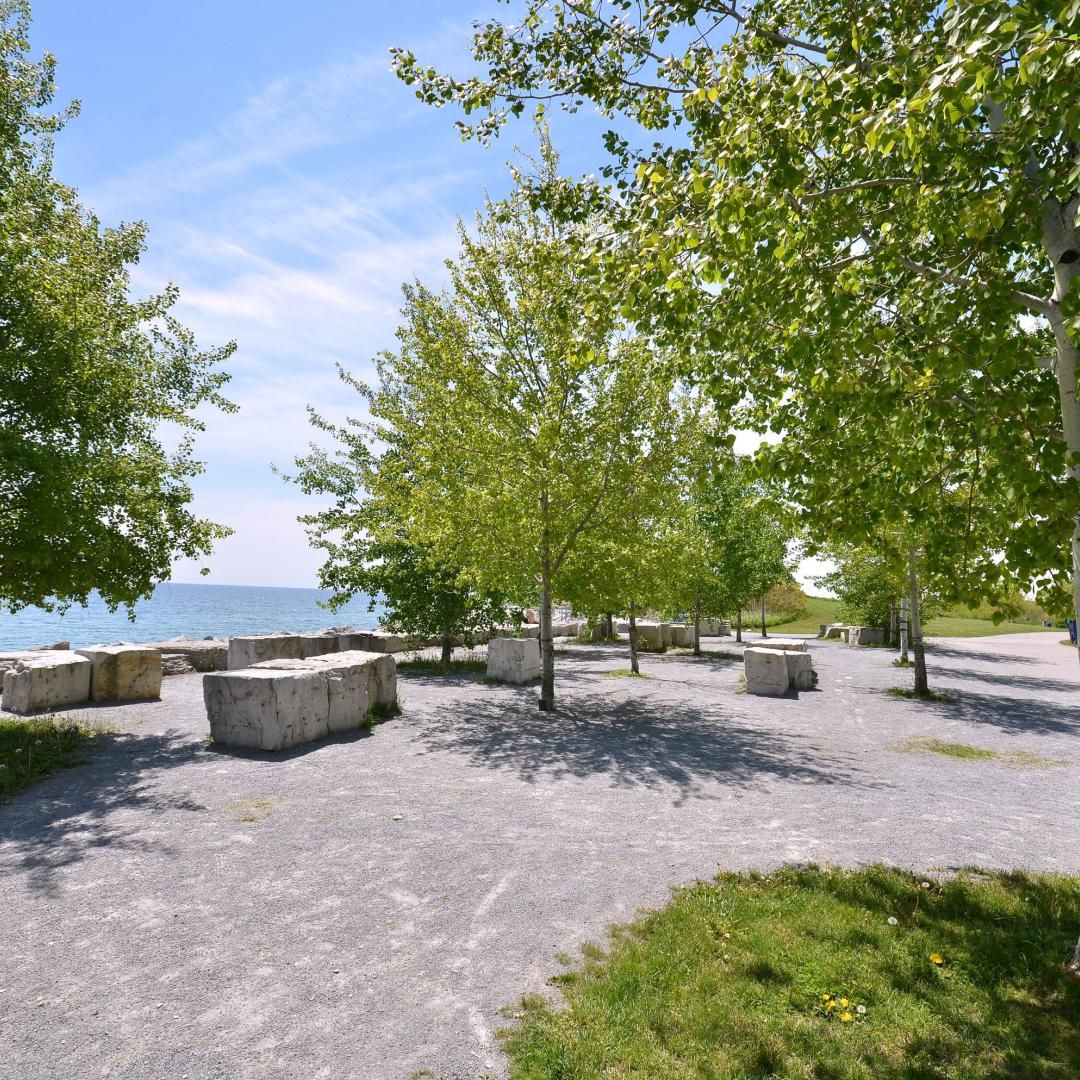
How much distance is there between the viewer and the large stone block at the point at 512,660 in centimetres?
1927

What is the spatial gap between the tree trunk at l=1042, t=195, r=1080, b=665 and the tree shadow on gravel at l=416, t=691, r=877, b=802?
5.90 meters

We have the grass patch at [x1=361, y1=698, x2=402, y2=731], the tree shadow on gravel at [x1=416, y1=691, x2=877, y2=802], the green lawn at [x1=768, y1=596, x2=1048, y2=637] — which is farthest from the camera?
the green lawn at [x1=768, y1=596, x2=1048, y2=637]

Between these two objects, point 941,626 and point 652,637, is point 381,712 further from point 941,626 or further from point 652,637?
point 941,626

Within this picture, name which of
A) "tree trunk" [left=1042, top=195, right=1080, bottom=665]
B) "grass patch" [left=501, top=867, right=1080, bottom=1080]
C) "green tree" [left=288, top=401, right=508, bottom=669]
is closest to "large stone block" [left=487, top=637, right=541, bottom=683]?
"green tree" [left=288, top=401, right=508, bottom=669]

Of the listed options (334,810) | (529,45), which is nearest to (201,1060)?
(334,810)

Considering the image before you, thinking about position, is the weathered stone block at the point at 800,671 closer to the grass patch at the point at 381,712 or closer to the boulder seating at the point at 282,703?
the grass patch at the point at 381,712

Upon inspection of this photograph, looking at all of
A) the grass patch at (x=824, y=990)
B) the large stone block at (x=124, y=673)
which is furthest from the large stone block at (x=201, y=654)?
the grass patch at (x=824, y=990)

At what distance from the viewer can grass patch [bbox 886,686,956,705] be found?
672 inches

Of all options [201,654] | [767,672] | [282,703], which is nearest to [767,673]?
[767,672]

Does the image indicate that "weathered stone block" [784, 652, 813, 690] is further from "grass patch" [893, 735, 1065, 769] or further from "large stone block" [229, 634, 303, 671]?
"large stone block" [229, 634, 303, 671]

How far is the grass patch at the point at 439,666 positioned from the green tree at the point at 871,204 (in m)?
16.3

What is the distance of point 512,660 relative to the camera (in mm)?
19391

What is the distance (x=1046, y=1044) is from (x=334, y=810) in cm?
689

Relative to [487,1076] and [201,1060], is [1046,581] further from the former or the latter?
[201,1060]
